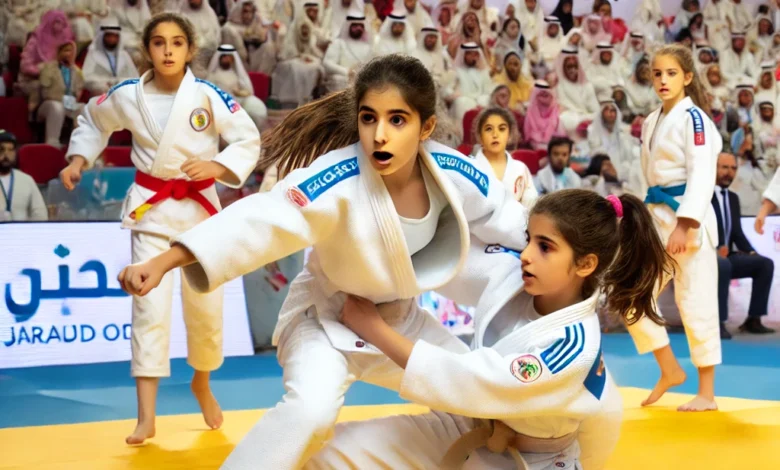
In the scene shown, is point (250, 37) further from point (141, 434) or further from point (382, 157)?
point (382, 157)

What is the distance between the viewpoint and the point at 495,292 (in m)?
2.29

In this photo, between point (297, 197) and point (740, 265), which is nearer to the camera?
point (297, 197)

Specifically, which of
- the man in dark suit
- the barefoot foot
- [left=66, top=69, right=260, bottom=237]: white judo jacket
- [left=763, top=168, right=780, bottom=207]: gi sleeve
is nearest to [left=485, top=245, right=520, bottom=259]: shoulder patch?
[left=66, top=69, right=260, bottom=237]: white judo jacket

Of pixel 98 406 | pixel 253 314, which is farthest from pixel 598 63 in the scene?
pixel 98 406

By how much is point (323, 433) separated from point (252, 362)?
3.52 m

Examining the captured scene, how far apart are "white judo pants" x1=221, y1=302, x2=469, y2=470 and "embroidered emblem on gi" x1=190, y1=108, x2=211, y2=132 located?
1.32 meters

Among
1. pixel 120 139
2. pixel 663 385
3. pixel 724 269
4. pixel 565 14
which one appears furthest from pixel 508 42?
pixel 663 385

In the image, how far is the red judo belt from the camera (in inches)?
128

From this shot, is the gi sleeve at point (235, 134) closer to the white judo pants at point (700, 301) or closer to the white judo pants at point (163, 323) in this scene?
the white judo pants at point (163, 323)

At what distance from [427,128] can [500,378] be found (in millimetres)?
617

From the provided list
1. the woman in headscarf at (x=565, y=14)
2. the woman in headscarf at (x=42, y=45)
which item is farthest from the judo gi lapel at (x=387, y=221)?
the woman in headscarf at (x=565, y=14)

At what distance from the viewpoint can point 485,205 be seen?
2.36m

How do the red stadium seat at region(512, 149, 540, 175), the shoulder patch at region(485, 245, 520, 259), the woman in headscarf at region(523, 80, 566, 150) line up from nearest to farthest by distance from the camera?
the shoulder patch at region(485, 245, 520, 259) → the red stadium seat at region(512, 149, 540, 175) → the woman in headscarf at region(523, 80, 566, 150)

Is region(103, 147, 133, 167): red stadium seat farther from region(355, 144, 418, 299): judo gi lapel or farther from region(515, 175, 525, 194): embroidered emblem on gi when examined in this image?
region(355, 144, 418, 299): judo gi lapel
